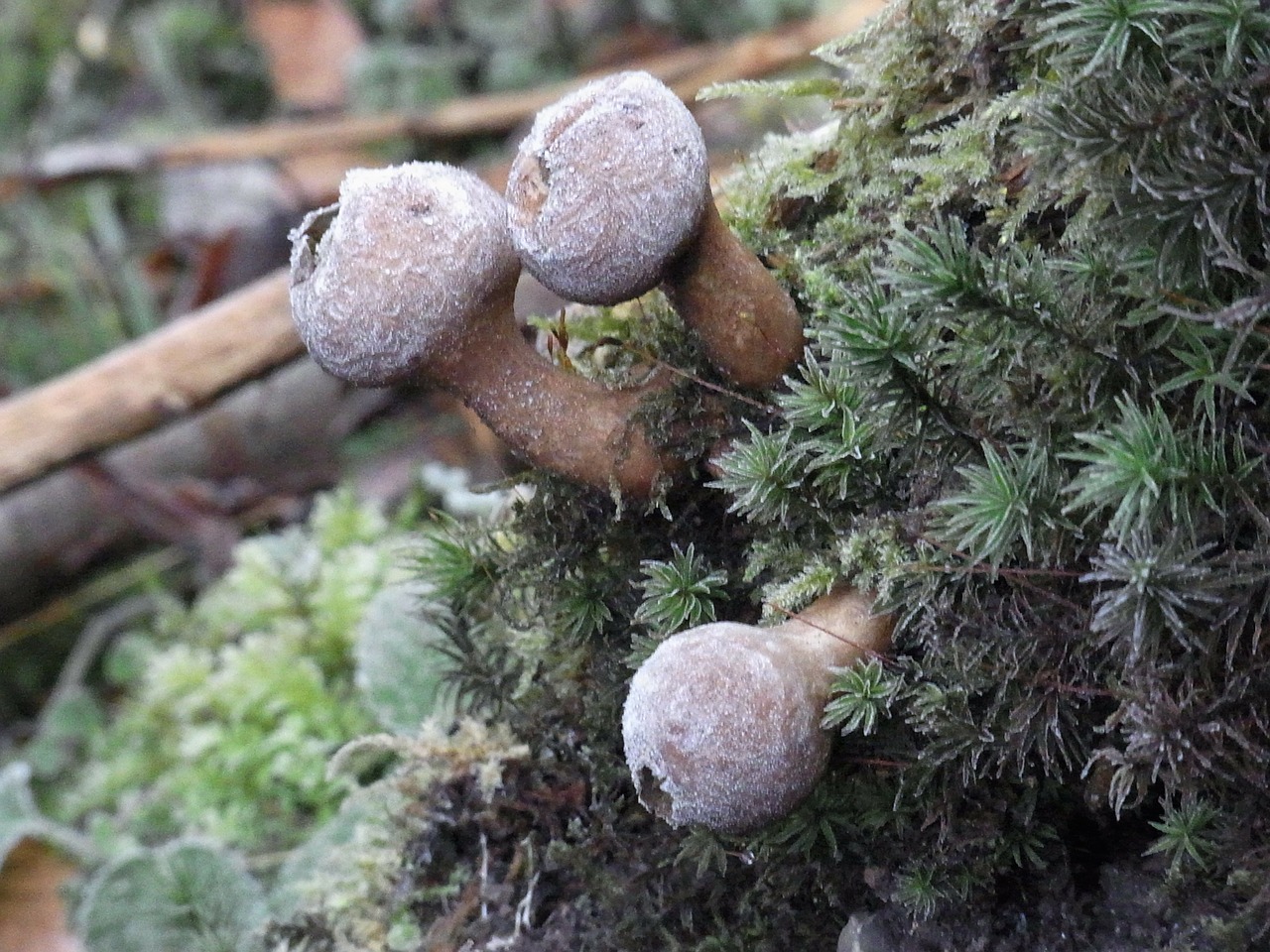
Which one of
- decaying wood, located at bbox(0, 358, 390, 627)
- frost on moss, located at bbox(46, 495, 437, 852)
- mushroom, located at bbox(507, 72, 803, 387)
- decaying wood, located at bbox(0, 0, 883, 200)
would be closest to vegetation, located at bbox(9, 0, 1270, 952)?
mushroom, located at bbox(507, 72, 803, 387)

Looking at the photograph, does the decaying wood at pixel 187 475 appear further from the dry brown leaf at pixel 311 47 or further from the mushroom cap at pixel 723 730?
the mushroom cap at pixel 723 730

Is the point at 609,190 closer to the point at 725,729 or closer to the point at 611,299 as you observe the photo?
the point at 611,299

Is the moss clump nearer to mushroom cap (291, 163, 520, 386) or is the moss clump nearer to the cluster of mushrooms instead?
the cluster of mushrooms

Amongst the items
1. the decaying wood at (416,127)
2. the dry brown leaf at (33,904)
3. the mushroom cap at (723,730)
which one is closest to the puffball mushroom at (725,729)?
the mushroom cap at (723,730)

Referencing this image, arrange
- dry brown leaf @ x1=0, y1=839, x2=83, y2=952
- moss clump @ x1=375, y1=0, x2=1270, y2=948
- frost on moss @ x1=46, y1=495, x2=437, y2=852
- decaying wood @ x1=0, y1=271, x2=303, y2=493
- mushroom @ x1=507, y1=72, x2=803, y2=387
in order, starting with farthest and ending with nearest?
decaying wood @ x1=0, y1=271, x2=303, y2=493, dry brown leaf @ x1=0, y1=839, x2=83, y2=952, frost on moss @ x1=46, y1=495, x2=437, y2=852, mushroom @ x1=507, y1=72, x2=803, y2=387, moss clump @ x1=375, y1=0, x2=1270, y2=948

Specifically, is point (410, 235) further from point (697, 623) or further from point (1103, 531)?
point (1103, 531)

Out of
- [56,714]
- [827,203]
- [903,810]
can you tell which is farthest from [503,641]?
[56,714]
